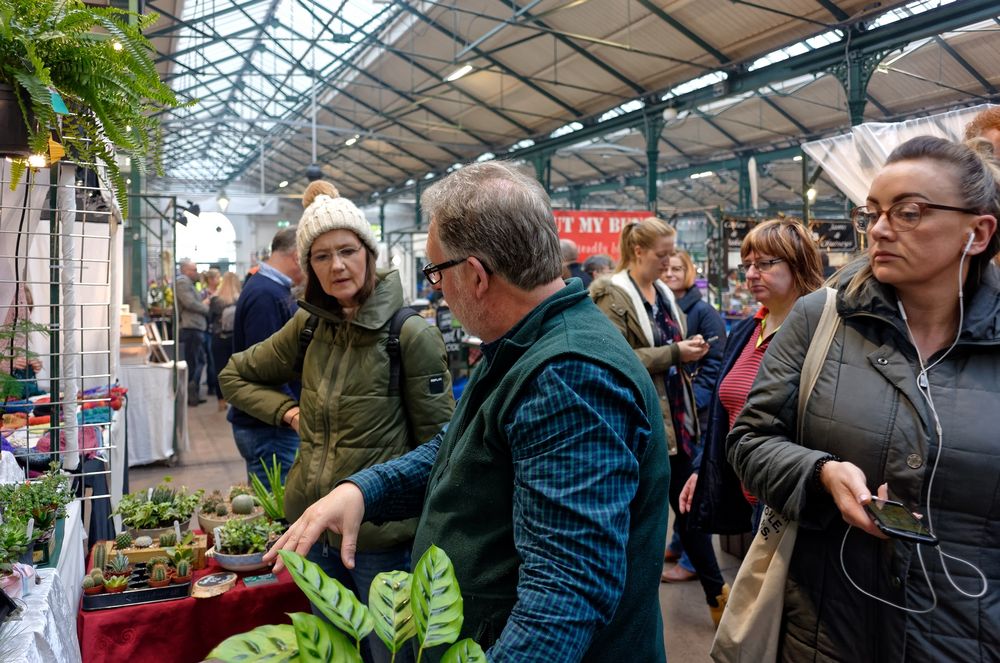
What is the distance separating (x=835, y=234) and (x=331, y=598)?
766cm

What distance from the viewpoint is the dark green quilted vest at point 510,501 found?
1048mm

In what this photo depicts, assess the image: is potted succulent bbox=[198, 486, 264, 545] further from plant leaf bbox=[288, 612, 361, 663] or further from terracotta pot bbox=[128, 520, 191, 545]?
plant leaf bbox=[288, 612, 361, 663]

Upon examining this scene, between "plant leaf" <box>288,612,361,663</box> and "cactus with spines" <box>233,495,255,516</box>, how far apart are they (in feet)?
6.50

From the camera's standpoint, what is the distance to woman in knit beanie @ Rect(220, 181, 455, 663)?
196 cm

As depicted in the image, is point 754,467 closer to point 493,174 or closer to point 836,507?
point 836,507

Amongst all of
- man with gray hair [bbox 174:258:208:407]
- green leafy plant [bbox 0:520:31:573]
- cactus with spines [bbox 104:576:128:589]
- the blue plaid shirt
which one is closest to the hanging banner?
man with gray hair [bbox 174:258:208:407]

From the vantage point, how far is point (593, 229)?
8.41 meters

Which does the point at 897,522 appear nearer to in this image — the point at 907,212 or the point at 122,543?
the point at 907,212

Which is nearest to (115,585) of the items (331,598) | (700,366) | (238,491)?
(238,491)

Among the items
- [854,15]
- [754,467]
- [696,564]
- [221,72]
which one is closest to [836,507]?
[754,467]

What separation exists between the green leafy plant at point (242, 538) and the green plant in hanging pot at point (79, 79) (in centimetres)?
103

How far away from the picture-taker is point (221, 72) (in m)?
18.9

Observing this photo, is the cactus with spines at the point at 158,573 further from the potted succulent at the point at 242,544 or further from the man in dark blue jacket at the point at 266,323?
the man in dark blue jacket at the point at 266,323

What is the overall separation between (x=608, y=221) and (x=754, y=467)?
287 inches
